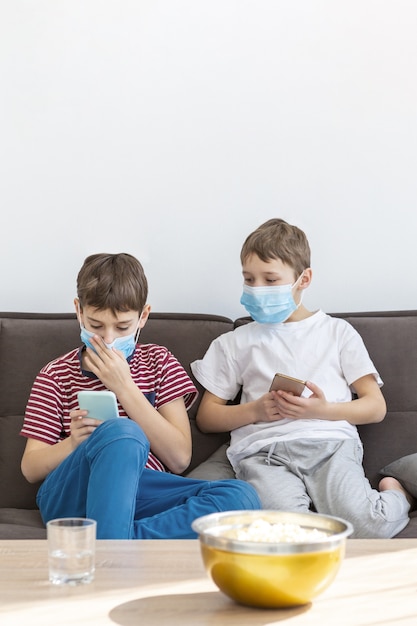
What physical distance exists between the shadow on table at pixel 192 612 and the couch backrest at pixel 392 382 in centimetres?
132

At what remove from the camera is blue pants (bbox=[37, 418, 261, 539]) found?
151 cm

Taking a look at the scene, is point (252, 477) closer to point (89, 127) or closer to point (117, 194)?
point (117, 194)

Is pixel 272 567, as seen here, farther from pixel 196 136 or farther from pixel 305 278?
pixel 196 136

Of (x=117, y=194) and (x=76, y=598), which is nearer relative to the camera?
(x=76, y=598)

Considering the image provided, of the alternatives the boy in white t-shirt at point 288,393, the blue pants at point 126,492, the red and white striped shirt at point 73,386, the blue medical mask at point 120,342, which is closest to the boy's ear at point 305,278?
the boy in white t-shirt at point 288,393

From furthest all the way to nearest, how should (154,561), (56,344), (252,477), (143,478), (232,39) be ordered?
(232,39), (56,344), (252,477), (143,478), (154,561)

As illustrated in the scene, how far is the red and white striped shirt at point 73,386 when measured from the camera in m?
2.18

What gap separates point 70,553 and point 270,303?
1317 millimetres

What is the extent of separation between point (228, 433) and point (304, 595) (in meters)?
1.40

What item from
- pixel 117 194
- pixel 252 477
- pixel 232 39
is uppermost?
pixel 232 39

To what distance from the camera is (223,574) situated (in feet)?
3.36

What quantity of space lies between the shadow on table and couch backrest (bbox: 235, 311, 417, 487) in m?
1.32

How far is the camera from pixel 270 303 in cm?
233

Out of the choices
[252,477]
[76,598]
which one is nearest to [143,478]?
[252,477]
